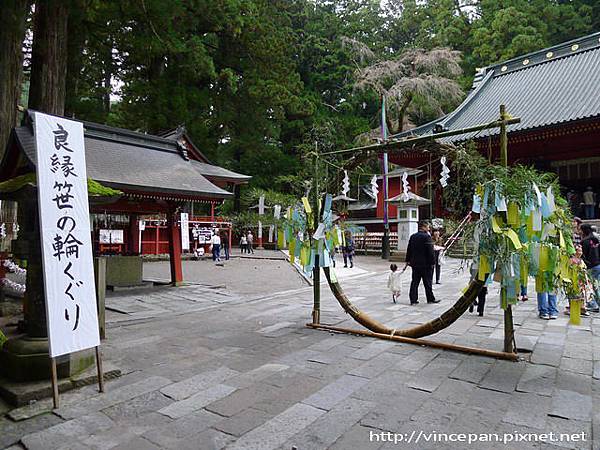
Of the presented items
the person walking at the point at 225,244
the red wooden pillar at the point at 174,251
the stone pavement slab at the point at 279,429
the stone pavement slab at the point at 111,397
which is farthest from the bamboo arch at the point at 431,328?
the person walking at the point at 225,244

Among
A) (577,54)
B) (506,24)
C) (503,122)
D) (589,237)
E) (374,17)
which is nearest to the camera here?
(503,122)

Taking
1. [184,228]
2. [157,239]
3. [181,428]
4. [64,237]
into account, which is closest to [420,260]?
[181,428]

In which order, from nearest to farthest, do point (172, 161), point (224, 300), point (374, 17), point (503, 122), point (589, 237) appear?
point (503, 122) < point (589, 237) < point (224, 300) < point (172, 161) < point (374, 17)

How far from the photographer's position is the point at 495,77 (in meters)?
19.2

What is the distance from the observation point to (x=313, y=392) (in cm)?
363

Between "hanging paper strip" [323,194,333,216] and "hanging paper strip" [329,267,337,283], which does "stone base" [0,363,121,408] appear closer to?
"hanging paper strip" [329,267,337,283]

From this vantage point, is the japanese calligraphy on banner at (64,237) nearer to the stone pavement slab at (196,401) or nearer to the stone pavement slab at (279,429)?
the stone pavement slab at (196,401)

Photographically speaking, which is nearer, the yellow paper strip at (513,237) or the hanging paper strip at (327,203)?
the yellow paper strip at (513,237)

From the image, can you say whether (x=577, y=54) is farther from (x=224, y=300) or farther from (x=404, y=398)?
(x=404, y=398)

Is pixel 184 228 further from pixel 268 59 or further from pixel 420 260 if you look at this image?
pixel 420 260

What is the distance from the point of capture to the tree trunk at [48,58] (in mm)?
7848

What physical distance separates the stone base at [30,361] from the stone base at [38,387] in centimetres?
6

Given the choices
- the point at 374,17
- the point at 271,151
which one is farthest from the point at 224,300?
the point at 374,17

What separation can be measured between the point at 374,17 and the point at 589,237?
35393 millimetres
